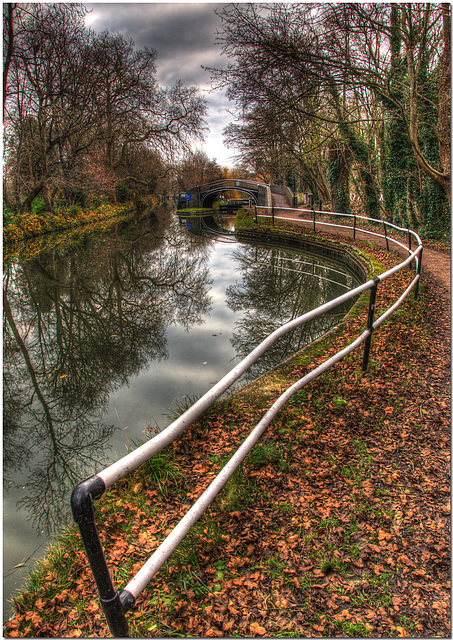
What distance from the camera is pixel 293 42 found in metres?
9.17

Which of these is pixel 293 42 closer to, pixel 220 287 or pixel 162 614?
pixel 220 287

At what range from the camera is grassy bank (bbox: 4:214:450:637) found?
1.90 metres

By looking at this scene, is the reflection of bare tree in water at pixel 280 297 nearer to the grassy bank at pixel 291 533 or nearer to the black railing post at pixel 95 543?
the grassy bank at pixel 291 533

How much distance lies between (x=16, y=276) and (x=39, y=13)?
13837 mm

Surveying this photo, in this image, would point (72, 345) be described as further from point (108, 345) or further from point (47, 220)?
point (47, 220)

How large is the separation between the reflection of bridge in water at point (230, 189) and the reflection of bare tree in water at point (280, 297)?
16877 mm

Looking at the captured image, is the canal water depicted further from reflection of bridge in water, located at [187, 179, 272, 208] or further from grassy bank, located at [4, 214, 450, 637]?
reflection of bridge in water, located at [187, 179, 272, 208]

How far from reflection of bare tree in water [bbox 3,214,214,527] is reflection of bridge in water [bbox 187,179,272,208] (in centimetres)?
1858

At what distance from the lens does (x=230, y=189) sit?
114 feet

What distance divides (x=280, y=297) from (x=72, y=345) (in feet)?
17.8

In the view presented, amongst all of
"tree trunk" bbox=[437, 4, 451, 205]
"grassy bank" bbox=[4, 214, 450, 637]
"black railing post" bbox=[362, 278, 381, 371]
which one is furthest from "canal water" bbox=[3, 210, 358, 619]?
"tree trunk" bbox=[437, 4, 451, 205]

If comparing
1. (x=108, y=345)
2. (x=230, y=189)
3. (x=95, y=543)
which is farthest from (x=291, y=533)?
(x=230, y=189)

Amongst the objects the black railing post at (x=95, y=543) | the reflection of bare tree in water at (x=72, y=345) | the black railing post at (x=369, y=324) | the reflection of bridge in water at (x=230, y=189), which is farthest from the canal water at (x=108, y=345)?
the reflection of bridge in water at (x=230, y=189)

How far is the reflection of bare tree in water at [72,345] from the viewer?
4.25 metres
